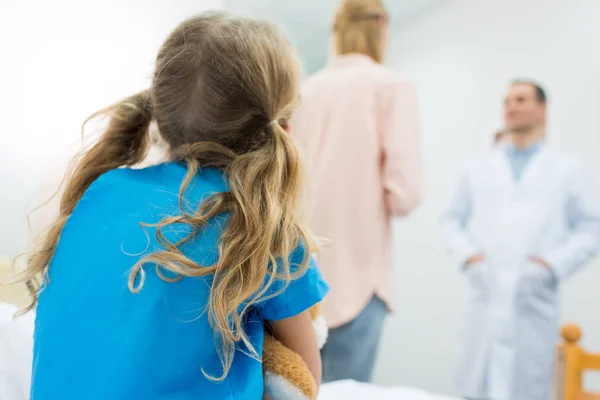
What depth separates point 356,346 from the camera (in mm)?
1580

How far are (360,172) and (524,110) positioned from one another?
0.99 m

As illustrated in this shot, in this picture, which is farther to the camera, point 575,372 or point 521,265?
point 521,265

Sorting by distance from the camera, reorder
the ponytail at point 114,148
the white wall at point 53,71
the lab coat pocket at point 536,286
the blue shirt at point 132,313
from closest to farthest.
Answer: the blue shirt at point 132,313
the ponytail at point 114,148
the white wall at point 53,71
the lab coat pocket at point 536,286

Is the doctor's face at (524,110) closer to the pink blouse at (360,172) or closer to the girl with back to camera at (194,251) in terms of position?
the pink blouse at (360,172)

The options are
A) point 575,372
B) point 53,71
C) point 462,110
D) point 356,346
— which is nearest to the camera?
point 575,372

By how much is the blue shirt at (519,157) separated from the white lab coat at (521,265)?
0.02 metres

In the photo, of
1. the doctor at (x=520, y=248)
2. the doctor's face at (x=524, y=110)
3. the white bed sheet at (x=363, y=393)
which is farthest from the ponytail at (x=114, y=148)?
the doctor's face at (x=524, y=110)

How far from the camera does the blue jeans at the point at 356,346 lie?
5.18 ft

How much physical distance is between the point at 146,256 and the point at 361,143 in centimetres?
99

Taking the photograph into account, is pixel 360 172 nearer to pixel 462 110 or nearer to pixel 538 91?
pixel 538 91

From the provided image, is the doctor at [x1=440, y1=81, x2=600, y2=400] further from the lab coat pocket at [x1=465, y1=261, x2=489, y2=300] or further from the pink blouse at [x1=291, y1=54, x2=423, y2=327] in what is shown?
the pink blouse at [x1=291, y1=54, x2=423, y2=327]

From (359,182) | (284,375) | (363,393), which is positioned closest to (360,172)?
(359,182)

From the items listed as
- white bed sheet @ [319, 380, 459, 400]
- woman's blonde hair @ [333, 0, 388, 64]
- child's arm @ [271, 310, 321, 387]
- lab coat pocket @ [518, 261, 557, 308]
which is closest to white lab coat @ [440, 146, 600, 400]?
lab coat pocket @ [518, 261, 557, 308]

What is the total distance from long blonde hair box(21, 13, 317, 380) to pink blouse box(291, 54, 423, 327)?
2.38 feet
